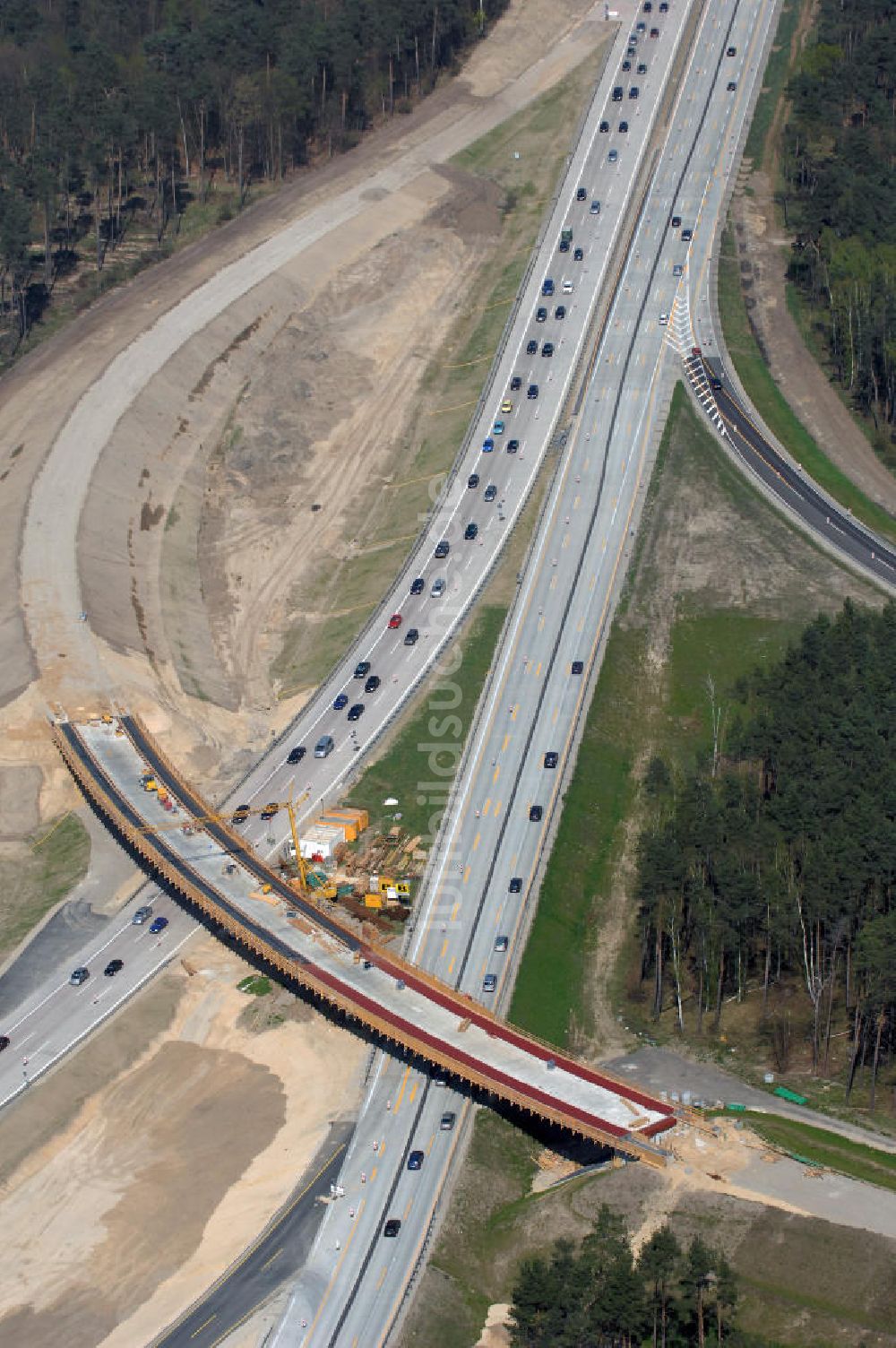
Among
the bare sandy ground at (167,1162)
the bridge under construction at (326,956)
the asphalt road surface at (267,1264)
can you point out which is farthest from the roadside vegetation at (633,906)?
the bare sandy ground at (167,1162)

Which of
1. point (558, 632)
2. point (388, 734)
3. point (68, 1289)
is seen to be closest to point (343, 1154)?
point (68, 1289)

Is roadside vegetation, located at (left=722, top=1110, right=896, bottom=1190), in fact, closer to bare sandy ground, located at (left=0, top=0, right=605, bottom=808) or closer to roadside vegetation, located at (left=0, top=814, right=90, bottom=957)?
roadside vegetation, located at (left=0, top=814, right=90, bottom=957)

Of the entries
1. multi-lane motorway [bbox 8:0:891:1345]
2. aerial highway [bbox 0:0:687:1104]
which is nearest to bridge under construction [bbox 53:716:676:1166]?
multi-lane motorway [bbox 8:0:891:1345]

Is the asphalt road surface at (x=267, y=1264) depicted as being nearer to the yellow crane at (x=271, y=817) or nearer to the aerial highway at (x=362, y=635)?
the aerial highway at (x=362, y=635)

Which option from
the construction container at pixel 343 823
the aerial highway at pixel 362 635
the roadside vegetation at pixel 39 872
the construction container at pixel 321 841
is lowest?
the roadside vegetation at pixel 39 872

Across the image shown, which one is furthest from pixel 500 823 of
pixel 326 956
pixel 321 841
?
pixel 326 956

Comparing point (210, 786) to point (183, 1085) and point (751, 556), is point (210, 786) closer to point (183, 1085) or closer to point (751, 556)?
point (183, 1085)

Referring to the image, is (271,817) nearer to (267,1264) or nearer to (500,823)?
(500,823)
